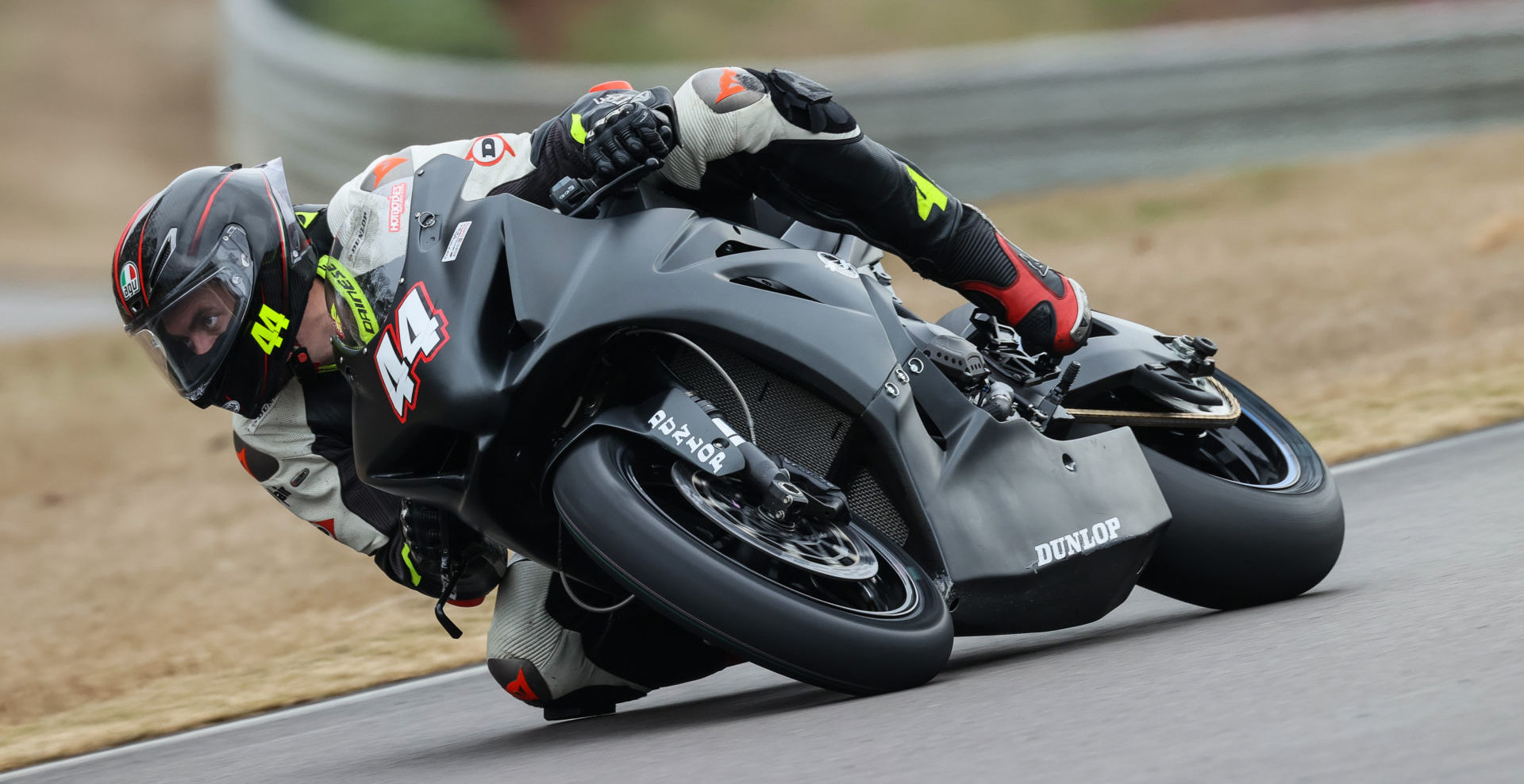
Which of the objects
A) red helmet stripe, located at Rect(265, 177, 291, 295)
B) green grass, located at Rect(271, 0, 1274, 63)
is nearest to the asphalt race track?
red helmet stripe, located at Rect(265, 177, 291, 295)

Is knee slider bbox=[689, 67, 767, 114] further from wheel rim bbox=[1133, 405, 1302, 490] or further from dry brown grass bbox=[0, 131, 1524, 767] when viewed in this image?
dry brown grass bbox=[0, 131, 1524, 767]

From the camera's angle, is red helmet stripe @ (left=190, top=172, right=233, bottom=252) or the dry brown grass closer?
red helmet stripe @ (left=190, top=172, right=233, bottom=252)

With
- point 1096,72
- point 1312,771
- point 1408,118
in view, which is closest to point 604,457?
point 1312,771

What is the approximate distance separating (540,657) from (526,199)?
104cm

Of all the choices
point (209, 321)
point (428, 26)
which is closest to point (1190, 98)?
point (428, 26)

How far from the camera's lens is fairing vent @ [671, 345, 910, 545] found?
337 centimetres

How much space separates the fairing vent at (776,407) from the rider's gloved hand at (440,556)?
0.63 meters

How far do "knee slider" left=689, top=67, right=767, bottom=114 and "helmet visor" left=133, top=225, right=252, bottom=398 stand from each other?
947mm

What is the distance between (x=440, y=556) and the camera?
369 centimetres

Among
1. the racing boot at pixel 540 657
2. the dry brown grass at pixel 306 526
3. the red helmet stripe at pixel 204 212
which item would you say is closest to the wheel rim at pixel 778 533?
the racing boot at pixel 540 657

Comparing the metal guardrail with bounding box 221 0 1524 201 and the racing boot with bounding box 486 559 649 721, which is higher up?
the racing boot with bounding box 486 559 649 721

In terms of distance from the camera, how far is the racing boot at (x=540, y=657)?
3.94 metres

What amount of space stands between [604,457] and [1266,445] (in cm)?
201

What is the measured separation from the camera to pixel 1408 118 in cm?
1495
